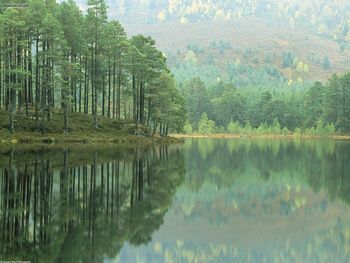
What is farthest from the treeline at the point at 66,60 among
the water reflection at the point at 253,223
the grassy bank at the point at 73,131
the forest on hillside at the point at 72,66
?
the water reflection at the point at 253,223

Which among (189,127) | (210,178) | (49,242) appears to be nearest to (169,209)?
(49,242)

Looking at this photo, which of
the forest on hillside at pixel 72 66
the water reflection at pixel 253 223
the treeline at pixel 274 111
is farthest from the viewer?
the treeline at pixel 274 111

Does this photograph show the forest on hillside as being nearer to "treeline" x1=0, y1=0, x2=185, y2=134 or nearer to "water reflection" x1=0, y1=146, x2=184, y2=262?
"treeline" x1=0, y1=0, x2=185, y2=134

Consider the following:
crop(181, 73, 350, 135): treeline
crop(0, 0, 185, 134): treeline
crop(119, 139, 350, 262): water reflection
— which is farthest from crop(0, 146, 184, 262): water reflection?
crop(181, 73, 350, 135): treeline

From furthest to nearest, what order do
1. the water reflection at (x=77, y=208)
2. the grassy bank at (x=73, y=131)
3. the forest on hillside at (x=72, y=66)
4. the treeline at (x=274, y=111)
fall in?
1. the treeline at (x=274, y=111)
2. the forest on hillside at (x=72, y=66)
3. the grassy bank at (x=73, y=131)
4. the water reflection at (x=77, y=208)

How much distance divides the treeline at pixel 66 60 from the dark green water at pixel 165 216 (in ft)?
84.4

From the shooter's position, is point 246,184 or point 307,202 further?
point 246,184

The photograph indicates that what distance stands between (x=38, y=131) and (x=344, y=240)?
4103cm

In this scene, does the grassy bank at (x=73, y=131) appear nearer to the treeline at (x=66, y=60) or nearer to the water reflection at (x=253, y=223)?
the treeline at (x=66, y=60)

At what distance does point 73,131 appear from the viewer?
55281mm

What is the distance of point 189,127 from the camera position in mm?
141625

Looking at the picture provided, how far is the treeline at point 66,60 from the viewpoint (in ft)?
171

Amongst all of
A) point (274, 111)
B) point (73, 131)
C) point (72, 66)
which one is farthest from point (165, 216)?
point (274, 111)

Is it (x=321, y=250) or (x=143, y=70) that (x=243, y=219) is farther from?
(x=143, y=70)
